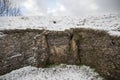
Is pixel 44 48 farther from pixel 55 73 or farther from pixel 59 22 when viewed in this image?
pixel 59 22

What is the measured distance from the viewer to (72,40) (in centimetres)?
1459

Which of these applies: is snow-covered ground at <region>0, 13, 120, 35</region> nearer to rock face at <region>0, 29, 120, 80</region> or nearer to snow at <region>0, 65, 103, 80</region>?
rock face at <region>0, 29, 120, 80</region>

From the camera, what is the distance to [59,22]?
58.9ft

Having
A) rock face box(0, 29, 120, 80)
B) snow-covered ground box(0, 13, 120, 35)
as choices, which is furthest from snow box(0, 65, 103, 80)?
snow-covered ground box(0, 13, 120, 35)

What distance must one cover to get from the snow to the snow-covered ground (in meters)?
3.07

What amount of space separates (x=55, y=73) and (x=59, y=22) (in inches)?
229

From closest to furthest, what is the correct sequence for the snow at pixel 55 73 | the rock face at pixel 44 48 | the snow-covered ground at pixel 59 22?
1. the snow at pixel 55 73
2. the rock face at pixel 44 48
3. the snow-covered ground at pixel 59 22

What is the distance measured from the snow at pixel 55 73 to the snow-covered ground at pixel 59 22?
3067 mm

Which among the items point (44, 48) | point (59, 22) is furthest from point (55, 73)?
point (59, 22)

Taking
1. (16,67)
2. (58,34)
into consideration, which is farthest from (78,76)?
(16,67)

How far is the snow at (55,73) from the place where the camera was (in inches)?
492

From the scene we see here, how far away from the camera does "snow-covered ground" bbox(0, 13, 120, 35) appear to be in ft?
50.0

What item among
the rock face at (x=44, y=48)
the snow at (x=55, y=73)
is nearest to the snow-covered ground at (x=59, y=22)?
the rock face at (x=44, y=48)

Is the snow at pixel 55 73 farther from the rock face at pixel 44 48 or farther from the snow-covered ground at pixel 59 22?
the snow-covered ground at pixel 59 22
